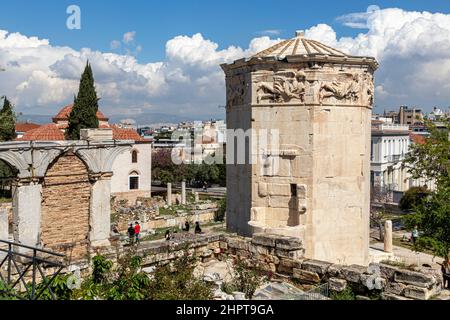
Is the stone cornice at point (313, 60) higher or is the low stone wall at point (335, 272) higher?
the stone cornice at point (313, 60)

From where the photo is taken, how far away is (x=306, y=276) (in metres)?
8.01

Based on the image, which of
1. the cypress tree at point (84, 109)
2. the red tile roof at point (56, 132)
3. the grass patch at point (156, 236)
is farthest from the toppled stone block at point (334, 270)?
the red tile roof at point (56, 132)

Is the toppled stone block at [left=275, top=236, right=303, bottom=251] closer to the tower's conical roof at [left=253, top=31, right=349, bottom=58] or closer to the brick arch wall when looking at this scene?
the tower's conical roof at [left=253, top=31, right=349, bottom=58]

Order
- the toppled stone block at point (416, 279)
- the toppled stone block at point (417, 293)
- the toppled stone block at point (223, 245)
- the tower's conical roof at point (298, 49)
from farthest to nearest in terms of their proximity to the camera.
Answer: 1. the tower's conical roof at point (298, 49)
2. the toppled stone block at point (223, 245)
3. the toppled stone block at point (416, 279)
4. the toppled stone block at point (417, 293)

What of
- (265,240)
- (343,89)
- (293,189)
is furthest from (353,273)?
(343,89)

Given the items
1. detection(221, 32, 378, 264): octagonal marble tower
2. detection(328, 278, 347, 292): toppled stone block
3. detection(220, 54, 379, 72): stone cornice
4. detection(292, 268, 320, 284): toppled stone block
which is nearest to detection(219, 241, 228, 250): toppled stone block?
detection(221, 32, 378, 264): octagonal marble tower

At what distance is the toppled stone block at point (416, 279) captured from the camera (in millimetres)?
6629

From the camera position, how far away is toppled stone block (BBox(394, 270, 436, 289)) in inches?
261

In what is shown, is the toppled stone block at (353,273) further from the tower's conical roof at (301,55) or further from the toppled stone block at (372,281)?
the tower's conical roof at (301,55)

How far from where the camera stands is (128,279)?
6.75m

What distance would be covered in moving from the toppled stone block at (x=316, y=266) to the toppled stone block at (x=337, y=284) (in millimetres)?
370

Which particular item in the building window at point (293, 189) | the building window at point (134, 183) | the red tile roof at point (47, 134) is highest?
the red tile roof at point (47, 134)
